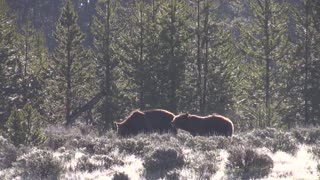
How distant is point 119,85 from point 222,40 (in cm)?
721

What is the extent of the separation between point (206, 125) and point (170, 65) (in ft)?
57.7

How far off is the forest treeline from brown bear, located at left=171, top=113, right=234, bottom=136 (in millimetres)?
13226

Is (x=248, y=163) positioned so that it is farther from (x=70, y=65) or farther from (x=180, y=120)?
(x=70, y=65)

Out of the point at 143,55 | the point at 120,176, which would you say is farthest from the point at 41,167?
the point at 143,55

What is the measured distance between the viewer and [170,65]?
Answer: 35125 millimetres

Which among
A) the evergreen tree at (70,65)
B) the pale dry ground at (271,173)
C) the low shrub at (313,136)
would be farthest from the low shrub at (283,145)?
the evergreen tree at (70,65)

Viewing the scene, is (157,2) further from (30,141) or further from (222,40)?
(30,141)

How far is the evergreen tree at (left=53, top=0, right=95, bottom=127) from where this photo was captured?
112 feet

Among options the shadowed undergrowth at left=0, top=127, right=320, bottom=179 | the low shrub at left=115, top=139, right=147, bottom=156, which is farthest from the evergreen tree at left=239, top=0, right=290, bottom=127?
the shadowed undergrowth at left=0, top=127, right=320, bottom=179

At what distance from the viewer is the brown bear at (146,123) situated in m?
19.0

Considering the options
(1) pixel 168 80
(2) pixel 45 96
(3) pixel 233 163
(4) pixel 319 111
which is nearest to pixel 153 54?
(1) pixel 168 80

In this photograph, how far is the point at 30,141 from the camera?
15.2 meters

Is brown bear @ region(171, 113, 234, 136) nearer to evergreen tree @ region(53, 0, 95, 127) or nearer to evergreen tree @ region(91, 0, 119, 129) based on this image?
evergreen tree @ region(53, 0, 95, 127)

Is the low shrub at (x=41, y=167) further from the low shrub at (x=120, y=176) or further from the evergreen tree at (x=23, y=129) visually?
the evergreen tree at (x=23, y=129)
